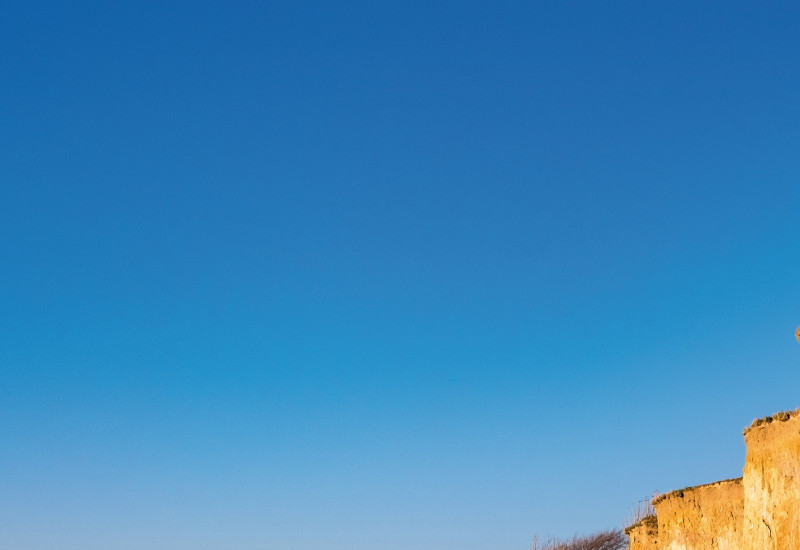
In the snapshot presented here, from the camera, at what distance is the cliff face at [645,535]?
108 feet

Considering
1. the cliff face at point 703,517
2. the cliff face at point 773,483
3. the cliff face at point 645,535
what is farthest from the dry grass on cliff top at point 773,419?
the cliff face at point 645,535

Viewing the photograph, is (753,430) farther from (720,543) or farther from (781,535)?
(720,543)

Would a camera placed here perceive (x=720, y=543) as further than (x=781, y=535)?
Yes

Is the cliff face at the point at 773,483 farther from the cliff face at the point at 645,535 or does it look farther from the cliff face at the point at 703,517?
the cliff face at the point at 645,535

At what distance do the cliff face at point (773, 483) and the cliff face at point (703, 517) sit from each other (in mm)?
3000

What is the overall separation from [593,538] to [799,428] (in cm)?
3866

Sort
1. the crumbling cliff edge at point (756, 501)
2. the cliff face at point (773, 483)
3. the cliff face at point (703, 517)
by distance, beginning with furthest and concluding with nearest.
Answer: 1. the cliff face at point (703, 517)
2. the crumbling cliff edge at point (756, 501)
3. the cliff face at point (773, 483)

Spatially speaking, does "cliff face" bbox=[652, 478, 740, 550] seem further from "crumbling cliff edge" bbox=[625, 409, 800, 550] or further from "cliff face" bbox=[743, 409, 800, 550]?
"cliff face" bbox=[743, 409, 800, 550]

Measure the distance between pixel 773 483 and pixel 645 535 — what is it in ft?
43.4

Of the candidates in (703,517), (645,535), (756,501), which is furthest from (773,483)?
(645,535)

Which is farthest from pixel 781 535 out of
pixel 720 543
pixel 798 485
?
pixel 720 543

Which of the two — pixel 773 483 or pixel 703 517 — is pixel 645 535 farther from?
pixel 773 483

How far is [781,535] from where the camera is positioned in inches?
823

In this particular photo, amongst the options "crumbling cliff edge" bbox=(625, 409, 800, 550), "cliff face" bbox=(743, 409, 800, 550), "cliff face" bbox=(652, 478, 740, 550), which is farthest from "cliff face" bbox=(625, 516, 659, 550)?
"cliff face" bbox=(743, 409, 800, 550)
